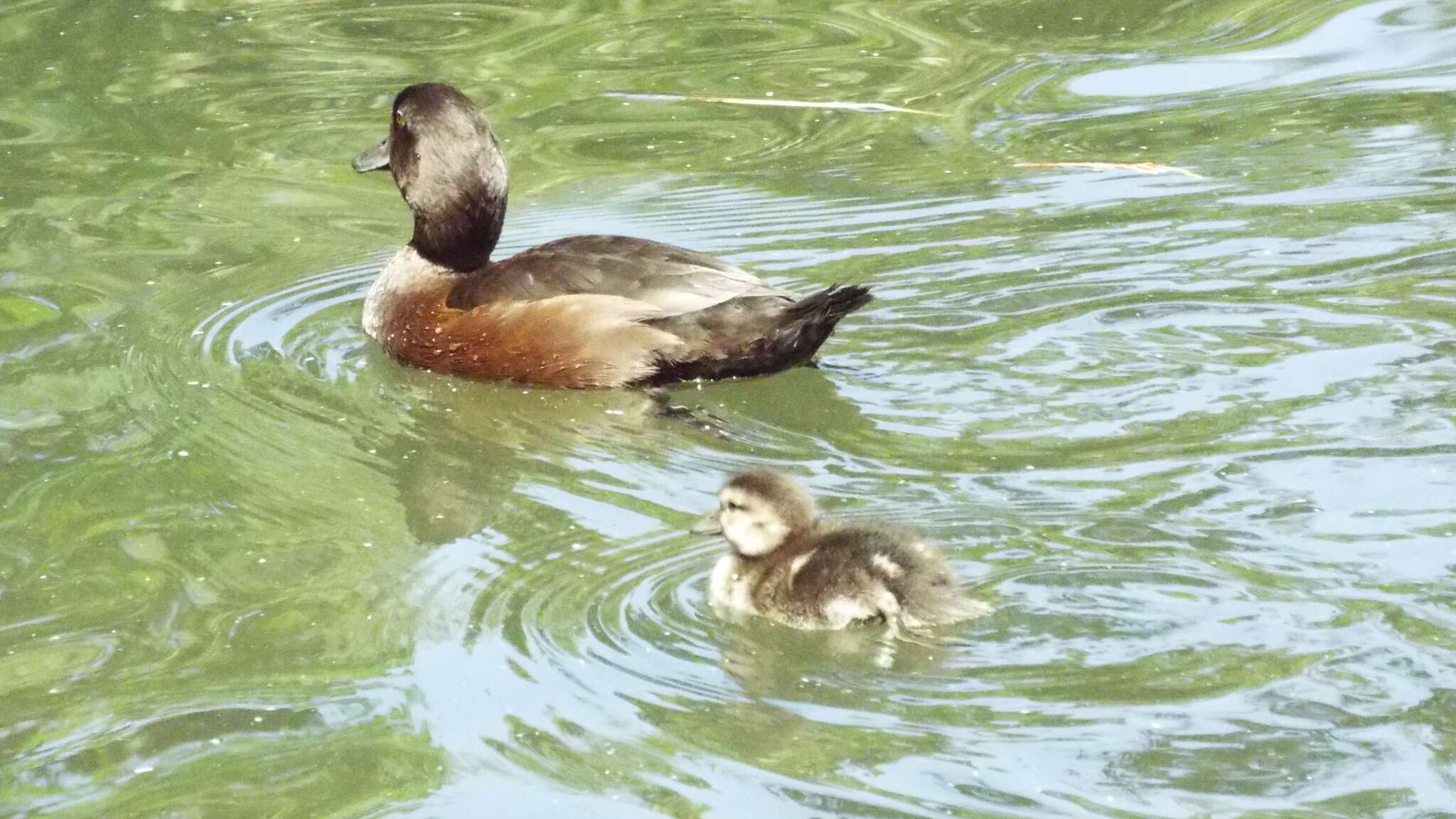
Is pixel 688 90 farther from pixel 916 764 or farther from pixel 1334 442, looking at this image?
pixel 916 764

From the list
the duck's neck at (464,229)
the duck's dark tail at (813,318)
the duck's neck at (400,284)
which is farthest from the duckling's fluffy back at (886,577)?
the duck's neck at (464,229)

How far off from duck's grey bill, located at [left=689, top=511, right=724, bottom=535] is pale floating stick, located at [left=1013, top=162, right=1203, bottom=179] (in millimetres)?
3424

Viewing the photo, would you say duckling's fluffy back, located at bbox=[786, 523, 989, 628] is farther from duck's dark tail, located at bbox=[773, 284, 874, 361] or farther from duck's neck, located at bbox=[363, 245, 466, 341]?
duck's neck, located at bbox=[363, 245, 466, 341]

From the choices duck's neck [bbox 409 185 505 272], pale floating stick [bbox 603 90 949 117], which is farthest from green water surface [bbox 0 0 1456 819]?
duck's neck [bbox 409 185 505 272]

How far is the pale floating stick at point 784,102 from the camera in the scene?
8.89 meters

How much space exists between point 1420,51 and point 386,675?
6.39 m

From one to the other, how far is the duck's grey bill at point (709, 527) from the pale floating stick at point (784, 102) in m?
4.25

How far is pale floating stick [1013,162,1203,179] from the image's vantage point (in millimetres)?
7738

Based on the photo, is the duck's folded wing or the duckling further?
the duck's folded wing

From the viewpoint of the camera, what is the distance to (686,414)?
6160 mm

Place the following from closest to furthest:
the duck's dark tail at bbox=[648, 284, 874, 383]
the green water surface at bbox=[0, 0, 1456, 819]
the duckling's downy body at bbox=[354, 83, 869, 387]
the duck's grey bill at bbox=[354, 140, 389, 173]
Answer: the green water surface at bbox=[0, 0, 1456, 819] < the duck's dark tail at bbox=[648, 284, 874, 383] < the duckling's downy body at bbox=[354, 83, 869, 387] < the duck's grey bill at bbox=[354, 140, 389, 173]

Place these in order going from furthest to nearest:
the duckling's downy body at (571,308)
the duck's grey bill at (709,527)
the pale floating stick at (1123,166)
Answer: the pale floating stick at (1123,166) → the duckling's downy body at (571,308) → the duck's grey bill at (709,527)

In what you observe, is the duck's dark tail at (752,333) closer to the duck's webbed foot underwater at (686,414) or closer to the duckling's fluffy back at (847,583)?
the duck's webbed foot underwater at (686,414)

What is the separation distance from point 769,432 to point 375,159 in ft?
7.33
